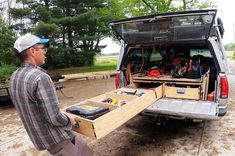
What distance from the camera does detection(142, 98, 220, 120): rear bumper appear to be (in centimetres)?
349

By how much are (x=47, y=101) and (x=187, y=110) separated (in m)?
2.35

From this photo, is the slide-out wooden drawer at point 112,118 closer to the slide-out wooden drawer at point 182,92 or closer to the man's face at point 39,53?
the slide-out wooden drawer at point 182,92

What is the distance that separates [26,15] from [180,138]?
12100mm

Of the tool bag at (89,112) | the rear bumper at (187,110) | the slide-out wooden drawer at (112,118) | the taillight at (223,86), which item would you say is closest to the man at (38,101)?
the slide-out wooden drawer at (112,118)

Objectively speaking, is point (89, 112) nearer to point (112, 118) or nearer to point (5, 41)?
point (112, 118)

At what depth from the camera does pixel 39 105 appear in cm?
201

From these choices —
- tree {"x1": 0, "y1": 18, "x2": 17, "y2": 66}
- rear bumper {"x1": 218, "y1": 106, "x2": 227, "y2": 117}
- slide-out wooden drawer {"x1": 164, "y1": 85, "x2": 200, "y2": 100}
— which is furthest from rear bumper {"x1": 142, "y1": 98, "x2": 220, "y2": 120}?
tree {"x1": 0, "y1": 18, "x2": 17, "y2": 66}

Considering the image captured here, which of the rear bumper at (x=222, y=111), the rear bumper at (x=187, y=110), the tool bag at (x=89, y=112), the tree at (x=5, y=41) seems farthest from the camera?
the tree at (x=5, y=41)

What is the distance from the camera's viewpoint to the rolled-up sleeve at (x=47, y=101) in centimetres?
194

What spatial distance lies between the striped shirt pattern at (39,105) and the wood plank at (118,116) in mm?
426

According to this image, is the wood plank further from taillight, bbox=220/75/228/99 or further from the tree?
the tree

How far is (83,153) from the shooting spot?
7.73ft

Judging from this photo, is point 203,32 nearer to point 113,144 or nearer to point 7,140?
point 113,144

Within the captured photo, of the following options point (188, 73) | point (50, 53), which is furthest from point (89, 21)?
point (188, 73)
